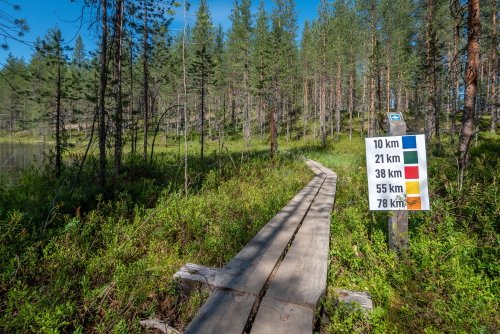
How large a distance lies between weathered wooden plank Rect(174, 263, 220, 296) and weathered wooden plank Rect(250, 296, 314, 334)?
651 mm

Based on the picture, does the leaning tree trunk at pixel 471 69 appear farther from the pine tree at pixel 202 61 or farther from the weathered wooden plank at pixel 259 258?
the pine tree at pixel 202 61

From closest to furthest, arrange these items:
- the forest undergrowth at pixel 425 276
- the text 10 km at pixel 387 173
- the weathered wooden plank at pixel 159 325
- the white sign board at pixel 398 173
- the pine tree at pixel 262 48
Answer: the forest undergrowth at pixel 425 276, the weathered wooden plank at pixel 159 325, the white sign board at pixel 398 173, the text 10 km at pixel 387 173, the pine tree at pixel 262 48

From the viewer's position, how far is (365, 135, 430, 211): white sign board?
2.72 metres

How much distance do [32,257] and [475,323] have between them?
185 inches

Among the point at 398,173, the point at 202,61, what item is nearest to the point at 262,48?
the point at 202,61

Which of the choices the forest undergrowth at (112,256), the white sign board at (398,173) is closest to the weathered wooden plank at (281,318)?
the forest undergrowth at (112,256)

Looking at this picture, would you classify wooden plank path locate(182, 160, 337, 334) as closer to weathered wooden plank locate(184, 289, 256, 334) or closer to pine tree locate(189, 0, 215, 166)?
weathered wooden plank locate(184, 289, 256, 334)

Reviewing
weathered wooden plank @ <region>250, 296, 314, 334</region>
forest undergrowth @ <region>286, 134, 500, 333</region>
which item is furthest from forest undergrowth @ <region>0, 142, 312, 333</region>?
forest undergrowth @ <region>286, 134, 500, 333</region>

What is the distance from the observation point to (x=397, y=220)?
299 centimetres

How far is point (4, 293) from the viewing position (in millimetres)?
2502

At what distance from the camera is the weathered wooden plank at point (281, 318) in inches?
63.1

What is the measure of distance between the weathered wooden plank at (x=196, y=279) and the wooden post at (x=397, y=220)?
2323 mm

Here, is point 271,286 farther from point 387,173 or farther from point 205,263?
point 387,173

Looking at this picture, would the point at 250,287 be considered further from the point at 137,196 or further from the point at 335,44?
the point at 335,44
